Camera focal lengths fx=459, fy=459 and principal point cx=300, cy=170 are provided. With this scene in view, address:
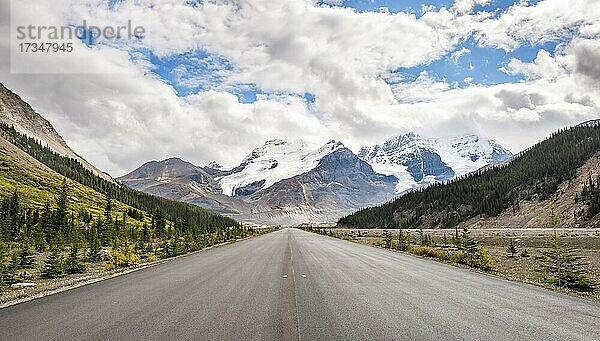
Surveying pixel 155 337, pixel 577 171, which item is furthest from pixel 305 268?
pixel 577 171

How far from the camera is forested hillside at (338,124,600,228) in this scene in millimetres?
121438

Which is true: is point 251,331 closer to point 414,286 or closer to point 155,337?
point 155,337

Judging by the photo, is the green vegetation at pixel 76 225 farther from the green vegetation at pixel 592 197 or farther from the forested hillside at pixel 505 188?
the green vegetation at pixel 592 197

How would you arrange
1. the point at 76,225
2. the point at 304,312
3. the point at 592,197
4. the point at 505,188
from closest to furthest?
1. the point at 304,312
2. the point at 76,225
3. the point at 592,197
4. the point at 505,188

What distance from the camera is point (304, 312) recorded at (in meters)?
10.1

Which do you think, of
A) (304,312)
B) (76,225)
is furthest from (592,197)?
(304,312)

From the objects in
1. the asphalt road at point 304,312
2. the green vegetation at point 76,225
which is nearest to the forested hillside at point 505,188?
the green vegetation at point 76,225

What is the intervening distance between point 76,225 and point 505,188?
112013 mm

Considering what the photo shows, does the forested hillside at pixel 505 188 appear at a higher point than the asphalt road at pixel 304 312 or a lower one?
higher

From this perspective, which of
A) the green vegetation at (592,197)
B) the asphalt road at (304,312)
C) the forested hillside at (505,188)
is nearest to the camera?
the asphalt road at (304,312)

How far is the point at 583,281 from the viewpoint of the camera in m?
16.0

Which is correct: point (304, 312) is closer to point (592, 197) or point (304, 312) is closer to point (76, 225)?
point (76, 225)

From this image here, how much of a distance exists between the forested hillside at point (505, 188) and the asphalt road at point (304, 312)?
95524 millimetres

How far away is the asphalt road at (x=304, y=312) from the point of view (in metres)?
8.07
